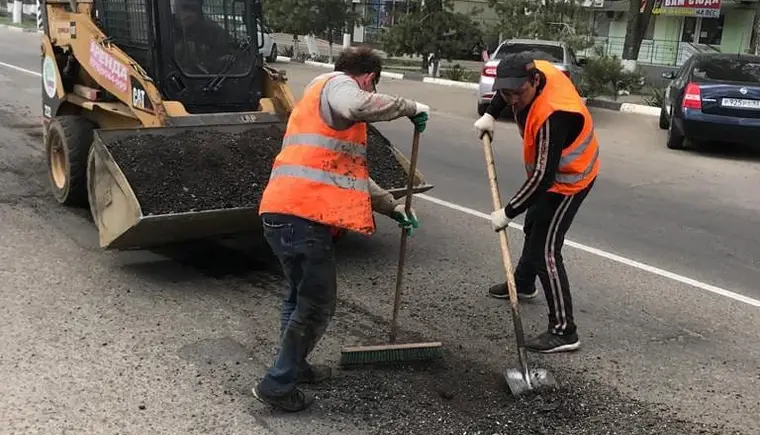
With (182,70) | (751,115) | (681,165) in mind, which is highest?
(182,70)

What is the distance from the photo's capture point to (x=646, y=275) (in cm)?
575

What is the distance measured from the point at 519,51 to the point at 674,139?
13.3 ft

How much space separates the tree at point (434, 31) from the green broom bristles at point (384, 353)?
63.8 ft

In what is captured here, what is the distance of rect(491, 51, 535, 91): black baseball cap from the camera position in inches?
160

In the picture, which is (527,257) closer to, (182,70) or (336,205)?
(336,205)

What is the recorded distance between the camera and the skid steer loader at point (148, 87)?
5.67 m

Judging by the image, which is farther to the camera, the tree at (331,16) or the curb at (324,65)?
the tree at (331,16)

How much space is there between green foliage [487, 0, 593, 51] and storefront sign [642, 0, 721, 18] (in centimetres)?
391

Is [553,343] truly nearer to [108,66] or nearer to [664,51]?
[108,66]

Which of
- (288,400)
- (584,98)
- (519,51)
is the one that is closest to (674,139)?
(519,51)

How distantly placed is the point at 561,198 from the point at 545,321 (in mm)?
889

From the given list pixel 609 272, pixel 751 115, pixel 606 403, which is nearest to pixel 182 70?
pixel 609 272

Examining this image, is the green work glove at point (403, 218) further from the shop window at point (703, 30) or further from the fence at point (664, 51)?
the shop window at point (703, 30)

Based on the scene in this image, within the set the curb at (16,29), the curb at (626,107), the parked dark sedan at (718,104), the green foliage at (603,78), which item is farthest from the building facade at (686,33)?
the curb at (16,29)
